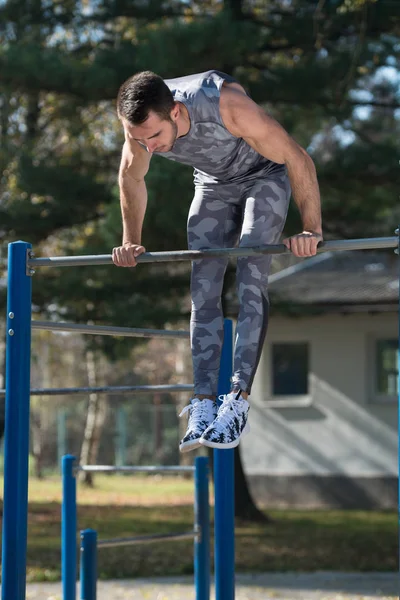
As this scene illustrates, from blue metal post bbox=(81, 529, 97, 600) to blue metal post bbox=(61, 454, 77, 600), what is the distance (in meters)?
0.31

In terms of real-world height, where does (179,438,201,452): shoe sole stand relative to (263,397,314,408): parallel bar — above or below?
below

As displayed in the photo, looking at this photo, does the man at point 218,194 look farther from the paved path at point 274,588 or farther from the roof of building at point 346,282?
the roof of building at point 346,282

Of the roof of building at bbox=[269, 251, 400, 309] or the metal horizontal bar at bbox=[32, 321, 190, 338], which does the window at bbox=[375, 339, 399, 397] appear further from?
the metal horizontal bar at bbox=[32, 321, 190, 338]

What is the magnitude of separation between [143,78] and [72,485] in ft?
9.16

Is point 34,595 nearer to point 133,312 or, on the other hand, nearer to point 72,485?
point 72,485

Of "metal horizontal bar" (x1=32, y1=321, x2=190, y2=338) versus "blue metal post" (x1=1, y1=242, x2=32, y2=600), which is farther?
"metal horizontal bar" (x1=32, y1=321, x2=190, y2=338)

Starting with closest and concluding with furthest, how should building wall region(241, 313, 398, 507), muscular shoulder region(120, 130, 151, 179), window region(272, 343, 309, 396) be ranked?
muscular shoulder region(120, 130, 151, 179), building wall region(241, 313, 398, 507), window region(272, 343, 309, 396)

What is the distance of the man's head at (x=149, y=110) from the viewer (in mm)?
3469

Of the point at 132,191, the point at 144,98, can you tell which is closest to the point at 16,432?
the point at 132,191

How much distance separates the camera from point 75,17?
11.9 meters

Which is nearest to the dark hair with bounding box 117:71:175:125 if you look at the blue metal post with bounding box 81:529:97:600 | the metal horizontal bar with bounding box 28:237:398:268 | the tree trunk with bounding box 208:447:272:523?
the metal horizontal bar with bounding box 28:237:398:268

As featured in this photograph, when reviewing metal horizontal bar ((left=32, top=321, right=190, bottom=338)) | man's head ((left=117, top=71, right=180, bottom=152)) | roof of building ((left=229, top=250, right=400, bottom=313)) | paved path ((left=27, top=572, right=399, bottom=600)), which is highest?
roof of building ((left=229, top=250, right=400, bottom=313))

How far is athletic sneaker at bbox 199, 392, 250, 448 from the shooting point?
353cm

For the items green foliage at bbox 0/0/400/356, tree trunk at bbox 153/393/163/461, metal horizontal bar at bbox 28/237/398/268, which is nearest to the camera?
metal horizontal bar at bbox 28/237/398/268
